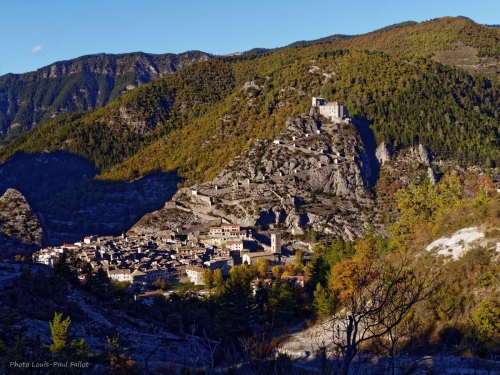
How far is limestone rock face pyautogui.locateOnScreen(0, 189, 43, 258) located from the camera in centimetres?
7194

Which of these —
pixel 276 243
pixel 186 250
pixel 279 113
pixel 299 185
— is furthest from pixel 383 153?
pixel 186 250

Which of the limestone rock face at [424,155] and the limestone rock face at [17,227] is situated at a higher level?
the limestone rock face at [424,155]

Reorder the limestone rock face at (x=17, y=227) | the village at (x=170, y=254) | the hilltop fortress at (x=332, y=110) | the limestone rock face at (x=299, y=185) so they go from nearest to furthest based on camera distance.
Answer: the village at (x=170, y=254)
the limestone rock face at (x=299, y=185)
the limestone rock face at (x=17, y=227)
the hilltop fortress at (x=332, y=110)

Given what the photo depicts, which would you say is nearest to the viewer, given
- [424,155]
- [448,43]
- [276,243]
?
[276,243]

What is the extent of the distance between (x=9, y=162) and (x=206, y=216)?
60.0 metres

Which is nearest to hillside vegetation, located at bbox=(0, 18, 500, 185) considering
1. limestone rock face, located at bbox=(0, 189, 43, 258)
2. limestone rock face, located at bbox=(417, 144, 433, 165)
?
limestone rock face, located at bbox=(417, 144, 433, 165)

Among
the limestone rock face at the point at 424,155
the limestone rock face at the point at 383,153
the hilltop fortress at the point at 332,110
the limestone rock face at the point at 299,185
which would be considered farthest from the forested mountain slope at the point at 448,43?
the limestone rock face at the point at 299,185

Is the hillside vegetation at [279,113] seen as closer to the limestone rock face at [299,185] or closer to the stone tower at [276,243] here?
the limestone rock face at [299,185]

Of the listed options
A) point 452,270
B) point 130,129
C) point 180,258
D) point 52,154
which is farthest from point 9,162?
point 452,270

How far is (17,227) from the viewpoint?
78.6 metres

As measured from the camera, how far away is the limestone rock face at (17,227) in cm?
7194

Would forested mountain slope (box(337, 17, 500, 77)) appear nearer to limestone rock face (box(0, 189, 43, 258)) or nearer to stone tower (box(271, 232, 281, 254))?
stone tower (box(271, 232, 281, 254))

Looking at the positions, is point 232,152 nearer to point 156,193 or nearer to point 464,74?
point 156,193

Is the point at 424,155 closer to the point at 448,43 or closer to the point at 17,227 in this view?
the point at 17,227
